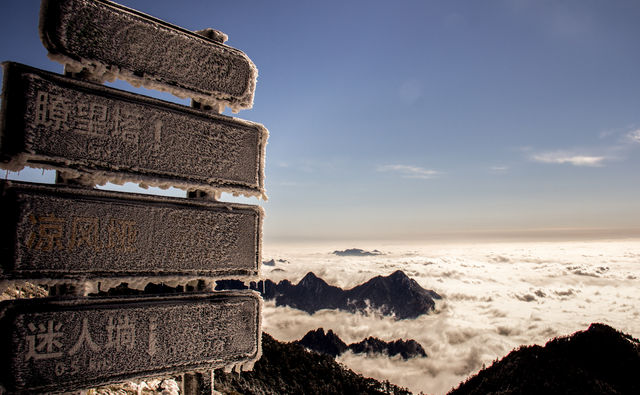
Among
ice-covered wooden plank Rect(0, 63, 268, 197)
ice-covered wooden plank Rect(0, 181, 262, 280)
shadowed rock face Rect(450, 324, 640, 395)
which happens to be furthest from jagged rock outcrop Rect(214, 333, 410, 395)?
ice-covered wooden plank Rect(0, 63, 268, 197)

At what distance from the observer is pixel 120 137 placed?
399 cm

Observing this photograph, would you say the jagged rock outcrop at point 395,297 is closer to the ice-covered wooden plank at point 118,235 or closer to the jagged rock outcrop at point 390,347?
the jagged rock outcrop at point 390,347

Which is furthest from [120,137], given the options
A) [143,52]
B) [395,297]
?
[395,297]

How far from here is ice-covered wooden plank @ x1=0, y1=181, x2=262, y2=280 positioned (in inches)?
134

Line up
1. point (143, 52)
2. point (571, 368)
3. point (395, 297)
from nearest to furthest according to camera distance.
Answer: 1. point (143, 52)
2. point (571, 368)
3. point (395, 297)

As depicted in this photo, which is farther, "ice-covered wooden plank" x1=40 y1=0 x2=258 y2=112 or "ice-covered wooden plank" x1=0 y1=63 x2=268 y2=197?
"ice-covered wooden plank" x1=40 y1=0 x2=258 y2=112

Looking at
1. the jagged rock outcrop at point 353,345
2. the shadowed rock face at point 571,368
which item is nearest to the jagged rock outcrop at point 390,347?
the jagged rock outcrop at point 353,345

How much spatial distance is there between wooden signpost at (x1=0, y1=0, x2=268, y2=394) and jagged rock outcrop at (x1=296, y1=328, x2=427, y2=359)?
99733 millimetres

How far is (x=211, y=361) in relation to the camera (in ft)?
14.5

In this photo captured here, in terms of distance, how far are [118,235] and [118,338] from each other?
113 centimetres

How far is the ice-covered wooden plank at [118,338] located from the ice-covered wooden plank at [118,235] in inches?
15.2

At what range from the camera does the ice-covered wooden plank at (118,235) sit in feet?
11.2

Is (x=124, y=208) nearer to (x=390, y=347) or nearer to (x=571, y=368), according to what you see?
(x=571, y=368)

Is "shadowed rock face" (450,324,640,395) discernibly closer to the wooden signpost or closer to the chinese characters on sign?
the wooden signpost
